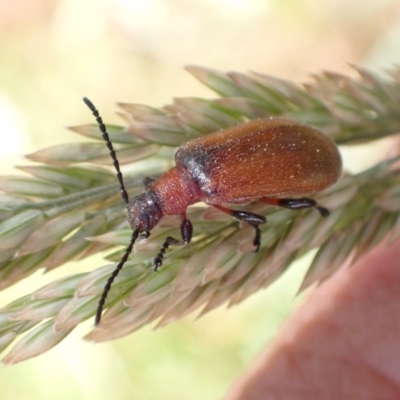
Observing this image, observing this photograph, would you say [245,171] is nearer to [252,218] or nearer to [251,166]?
[251,166]

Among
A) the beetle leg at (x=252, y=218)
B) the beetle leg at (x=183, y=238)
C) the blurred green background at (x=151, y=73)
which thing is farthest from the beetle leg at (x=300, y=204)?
the blurred green background at (x=151, y=73)

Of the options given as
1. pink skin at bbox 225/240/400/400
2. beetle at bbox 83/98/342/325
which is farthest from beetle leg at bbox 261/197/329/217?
pink skin at bbox 225/240/400/400

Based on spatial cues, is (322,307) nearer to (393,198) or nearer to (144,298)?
(393,198)

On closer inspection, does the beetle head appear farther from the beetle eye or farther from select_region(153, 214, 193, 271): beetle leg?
select_region(153, 214, 193, 271): beetle leg

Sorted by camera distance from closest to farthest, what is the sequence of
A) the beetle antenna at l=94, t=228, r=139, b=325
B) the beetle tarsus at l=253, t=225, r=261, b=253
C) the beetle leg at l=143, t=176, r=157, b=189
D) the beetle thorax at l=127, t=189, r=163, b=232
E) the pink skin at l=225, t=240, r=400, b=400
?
the beetle antenna at l=94, t=228, r=139, b=325, the beetle tarsus at l=253, t=225, r=261, b=253, the beetle thorax at l=127, t=189, r=163, b=232, the beetle leg at l=143, t=176, r=157, b=189, the pink skin at l=225, t=240, r=400, b=400

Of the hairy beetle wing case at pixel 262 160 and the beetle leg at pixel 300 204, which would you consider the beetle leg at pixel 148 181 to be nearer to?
the hairy beetle wing case at pixel 262 160

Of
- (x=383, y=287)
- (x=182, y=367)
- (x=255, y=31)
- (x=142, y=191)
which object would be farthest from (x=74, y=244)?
(x=255, y=31)

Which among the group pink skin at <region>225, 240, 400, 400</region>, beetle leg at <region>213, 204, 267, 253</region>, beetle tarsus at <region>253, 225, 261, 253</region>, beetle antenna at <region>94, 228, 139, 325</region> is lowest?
pink skin at <region>225, 240, 400, 400</region>

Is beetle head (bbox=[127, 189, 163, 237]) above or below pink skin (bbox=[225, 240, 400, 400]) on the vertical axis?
above
